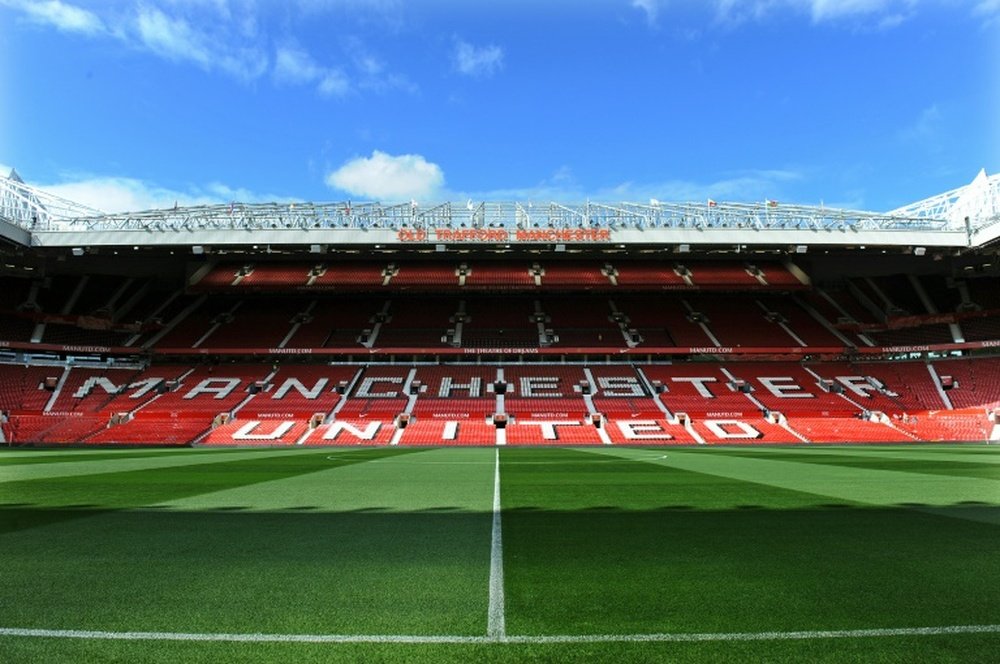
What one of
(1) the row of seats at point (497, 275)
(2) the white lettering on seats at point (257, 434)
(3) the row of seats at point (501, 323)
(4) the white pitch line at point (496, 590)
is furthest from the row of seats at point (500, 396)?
(4) the white pitch line at point (496, 590)

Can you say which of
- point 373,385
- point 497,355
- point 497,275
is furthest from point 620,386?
point 373,385

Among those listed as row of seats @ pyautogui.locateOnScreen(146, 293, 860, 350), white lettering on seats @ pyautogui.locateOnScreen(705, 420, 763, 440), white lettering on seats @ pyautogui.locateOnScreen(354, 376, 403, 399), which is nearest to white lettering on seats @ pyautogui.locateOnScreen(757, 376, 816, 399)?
row of seats @ pyautogui.locateOnScreen(146, 293, 860, 350)

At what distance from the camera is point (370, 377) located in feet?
135

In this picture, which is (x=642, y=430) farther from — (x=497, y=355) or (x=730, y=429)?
(x=497, y=355)

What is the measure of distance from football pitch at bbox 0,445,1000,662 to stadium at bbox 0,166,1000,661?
38mm

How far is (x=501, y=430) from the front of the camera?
1342 inches

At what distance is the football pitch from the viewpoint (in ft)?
10.5

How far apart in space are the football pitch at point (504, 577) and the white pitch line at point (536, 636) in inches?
0.6

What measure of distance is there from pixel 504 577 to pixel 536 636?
129 cm

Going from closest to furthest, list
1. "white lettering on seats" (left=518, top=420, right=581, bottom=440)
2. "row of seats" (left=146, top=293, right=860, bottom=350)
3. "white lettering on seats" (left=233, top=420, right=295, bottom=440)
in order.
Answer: "white lettering on seats" (left=233, top=420, right=295, bottom=440), "white lettering on seats" (left=518, top=420, right=581, bottom=440), "row of seats" (left=146, top=293, right=860, bottom=350)

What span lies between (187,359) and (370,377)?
14956mm

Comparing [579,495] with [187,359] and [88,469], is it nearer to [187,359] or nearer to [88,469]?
[88,469]

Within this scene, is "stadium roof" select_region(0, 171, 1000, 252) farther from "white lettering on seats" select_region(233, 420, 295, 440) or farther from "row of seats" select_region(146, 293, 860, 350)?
"white lettering on seats" select_region(233, 420, 295, 440)

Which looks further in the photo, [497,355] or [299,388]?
[497,355]
